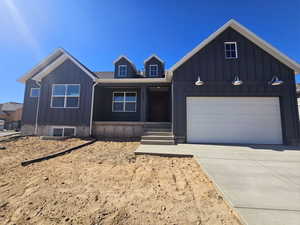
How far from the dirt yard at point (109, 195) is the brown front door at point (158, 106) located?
6.86 metres

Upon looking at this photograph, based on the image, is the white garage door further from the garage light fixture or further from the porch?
the porch

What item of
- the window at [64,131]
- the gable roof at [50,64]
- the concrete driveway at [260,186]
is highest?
the gable roof at [50,64]

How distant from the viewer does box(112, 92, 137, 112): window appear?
10055 millimetres

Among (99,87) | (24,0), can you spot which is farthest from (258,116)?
(24,0)

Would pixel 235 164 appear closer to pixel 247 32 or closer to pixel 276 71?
pixel 276 71

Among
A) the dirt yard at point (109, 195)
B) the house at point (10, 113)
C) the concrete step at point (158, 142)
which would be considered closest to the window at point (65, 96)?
the dirt yard at point (109, 195)

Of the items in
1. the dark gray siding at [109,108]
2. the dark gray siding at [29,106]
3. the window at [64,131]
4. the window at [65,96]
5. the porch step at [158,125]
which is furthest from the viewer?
the dark gray siding at [109,108]

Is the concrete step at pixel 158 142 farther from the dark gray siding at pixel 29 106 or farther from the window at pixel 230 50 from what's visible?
the dark gray siding at pixel 29 106

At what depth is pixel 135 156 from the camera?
15.5 feet

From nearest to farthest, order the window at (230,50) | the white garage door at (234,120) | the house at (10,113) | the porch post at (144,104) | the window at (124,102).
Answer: the white garage door at (234,120) < the window at (230,50) < the porch post at (144,104) < the window at (124,102) < the house at (10,113)

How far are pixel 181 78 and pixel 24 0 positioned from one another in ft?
27.7

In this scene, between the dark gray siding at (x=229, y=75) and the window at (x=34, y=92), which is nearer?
the dark gray siding at (x=229, y=75)

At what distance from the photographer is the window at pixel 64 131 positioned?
27.9 ft

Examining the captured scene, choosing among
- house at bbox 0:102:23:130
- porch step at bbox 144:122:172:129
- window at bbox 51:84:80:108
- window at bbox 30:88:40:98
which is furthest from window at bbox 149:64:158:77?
house at bbox 0:102:23:130
